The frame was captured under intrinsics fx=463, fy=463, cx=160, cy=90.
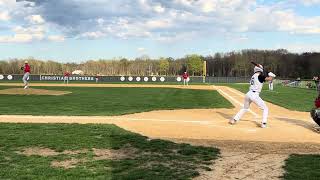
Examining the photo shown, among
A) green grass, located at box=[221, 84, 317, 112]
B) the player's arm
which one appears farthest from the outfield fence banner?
the player's arm

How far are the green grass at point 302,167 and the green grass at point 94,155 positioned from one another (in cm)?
159

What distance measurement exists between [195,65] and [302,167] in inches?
5830

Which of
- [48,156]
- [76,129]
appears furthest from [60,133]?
[48,156]

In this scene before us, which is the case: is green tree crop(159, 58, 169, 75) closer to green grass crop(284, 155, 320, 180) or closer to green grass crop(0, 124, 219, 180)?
green grass crop(0, 124, 219, 180)

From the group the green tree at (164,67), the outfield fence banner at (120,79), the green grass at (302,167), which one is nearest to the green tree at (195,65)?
the green tree at (164,67)

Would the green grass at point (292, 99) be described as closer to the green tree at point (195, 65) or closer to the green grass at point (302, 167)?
the green grass at point (302, 167)

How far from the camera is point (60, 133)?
1285cm

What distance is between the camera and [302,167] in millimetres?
9039

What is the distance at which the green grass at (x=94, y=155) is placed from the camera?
27.2 ft

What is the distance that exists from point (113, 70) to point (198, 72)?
3420cm

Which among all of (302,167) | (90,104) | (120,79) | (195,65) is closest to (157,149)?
(302,167)

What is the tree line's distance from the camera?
140625 millimetres

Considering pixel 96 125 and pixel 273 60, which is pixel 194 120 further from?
pixel 273 60

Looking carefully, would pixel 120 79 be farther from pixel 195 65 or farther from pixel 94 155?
pixel 94 155
